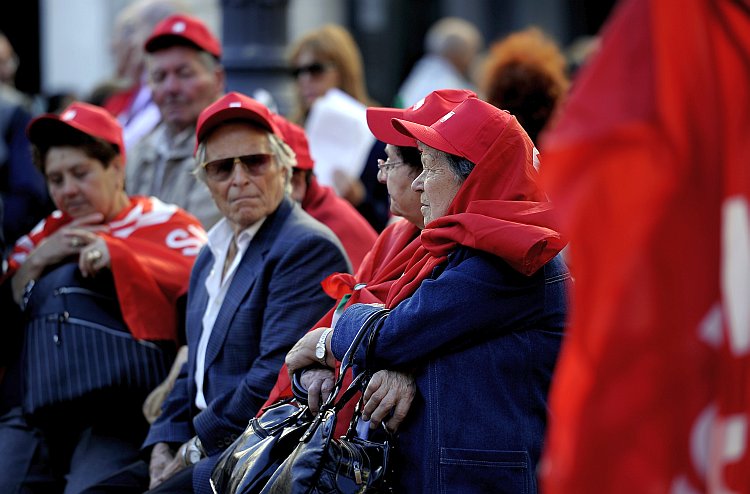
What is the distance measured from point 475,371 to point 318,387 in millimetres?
559

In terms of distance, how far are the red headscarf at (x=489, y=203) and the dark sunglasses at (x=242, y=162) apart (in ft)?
3.40

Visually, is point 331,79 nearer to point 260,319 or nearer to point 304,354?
point 260,319

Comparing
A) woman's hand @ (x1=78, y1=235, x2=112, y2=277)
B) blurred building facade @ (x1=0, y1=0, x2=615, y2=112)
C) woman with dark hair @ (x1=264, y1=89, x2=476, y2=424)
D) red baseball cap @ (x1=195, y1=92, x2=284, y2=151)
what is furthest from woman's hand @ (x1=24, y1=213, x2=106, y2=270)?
blurred building facade @ (x1=0, y1=0, x2=615, y2=112)

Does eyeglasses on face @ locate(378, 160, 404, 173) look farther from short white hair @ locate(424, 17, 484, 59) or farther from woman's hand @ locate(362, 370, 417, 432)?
short white hair @ locate(424, 17, 484, 59)

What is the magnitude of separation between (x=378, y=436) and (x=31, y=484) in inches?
77.6

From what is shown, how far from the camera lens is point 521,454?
3145 mm

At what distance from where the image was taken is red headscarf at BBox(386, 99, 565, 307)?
3.11 m

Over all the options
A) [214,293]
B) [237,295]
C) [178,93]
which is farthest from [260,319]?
[178,93]

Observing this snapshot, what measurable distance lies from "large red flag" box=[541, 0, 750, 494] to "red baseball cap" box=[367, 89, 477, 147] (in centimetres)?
166

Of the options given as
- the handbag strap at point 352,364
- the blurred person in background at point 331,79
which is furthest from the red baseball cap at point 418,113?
the blurred person in background at point 331,79

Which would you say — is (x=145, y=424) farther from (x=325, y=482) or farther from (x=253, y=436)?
(x=325, y=482)

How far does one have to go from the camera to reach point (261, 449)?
3.31 meters

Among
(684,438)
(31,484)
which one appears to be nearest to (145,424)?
(31,484)

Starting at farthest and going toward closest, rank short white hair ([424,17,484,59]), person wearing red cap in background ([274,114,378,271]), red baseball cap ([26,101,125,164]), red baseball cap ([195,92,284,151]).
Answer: short white hair ([424,17,484,59])
red baseball cap ([26,101,125,164])
person wearing red cap in background ([274,114,378,271])
red baseball cap ([195,92,284,151])
